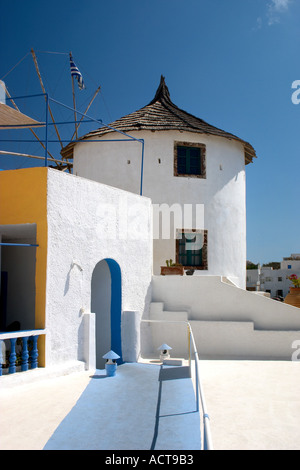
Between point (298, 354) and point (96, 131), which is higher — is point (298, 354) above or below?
below

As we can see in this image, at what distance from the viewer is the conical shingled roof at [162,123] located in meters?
18.5

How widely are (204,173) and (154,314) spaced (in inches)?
269

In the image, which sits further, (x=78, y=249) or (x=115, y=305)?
(x=115, y=305)

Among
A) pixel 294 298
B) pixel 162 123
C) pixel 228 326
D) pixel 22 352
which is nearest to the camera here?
pixel 22 352

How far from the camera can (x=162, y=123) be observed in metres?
18.6

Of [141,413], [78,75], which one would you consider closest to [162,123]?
[78,75]

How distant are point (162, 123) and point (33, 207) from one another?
9.73m

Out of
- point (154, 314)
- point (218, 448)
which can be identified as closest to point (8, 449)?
point (218, 448)

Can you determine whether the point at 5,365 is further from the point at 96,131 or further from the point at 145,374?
the point at 96,131

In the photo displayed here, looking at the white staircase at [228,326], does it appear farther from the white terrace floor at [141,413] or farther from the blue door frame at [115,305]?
the white terrace floor at [141,413]

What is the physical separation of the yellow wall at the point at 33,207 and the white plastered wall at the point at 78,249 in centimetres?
14

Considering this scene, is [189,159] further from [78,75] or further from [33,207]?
[33,207]

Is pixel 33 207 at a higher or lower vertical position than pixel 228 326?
higher

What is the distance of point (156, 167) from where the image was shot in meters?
18.3
